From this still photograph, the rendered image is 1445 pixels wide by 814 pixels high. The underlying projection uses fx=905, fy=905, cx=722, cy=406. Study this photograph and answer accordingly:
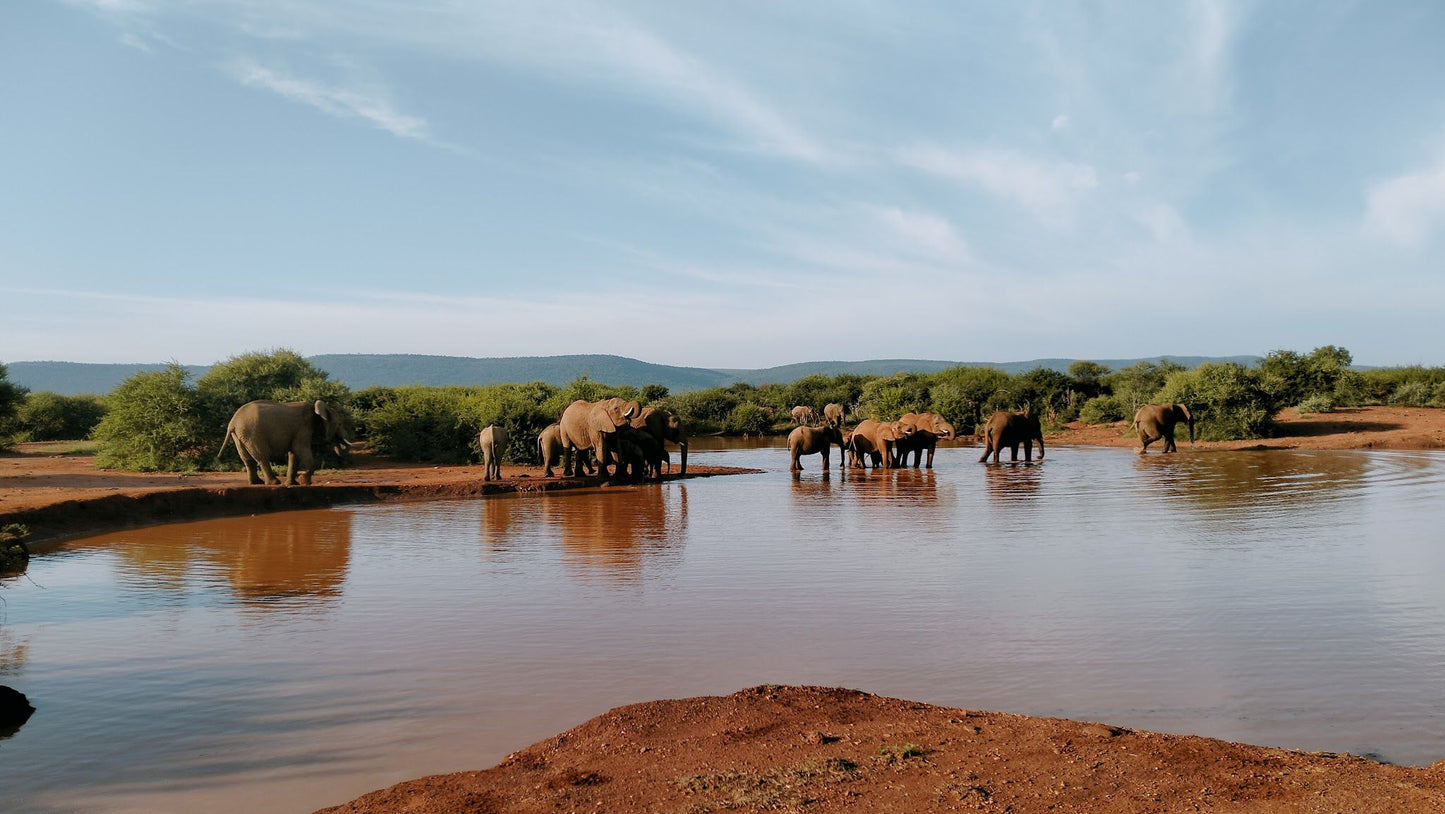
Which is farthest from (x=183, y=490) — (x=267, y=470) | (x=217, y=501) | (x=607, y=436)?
(x=607, y=436)

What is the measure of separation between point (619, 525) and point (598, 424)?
20.5ft

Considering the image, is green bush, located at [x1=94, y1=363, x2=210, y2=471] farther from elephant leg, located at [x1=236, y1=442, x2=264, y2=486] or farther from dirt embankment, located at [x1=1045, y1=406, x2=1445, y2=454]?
dirt embankment, located at [x1=1045, y1=406, x2=1445, y2=454]

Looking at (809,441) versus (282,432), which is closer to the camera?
(282,432)

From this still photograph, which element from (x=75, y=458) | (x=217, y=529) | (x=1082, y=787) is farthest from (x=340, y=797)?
(x=75, y=458)

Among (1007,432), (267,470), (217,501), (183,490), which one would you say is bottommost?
(217,501)

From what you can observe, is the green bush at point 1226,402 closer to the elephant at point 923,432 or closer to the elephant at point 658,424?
the elephant at point 923,432

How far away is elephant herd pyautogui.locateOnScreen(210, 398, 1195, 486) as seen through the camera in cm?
1669

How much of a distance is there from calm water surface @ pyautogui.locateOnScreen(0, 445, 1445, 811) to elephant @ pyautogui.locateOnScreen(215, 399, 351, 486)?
3372mm

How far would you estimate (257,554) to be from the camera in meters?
10.8

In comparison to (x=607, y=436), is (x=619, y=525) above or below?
below

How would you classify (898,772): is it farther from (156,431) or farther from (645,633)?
(156,431)

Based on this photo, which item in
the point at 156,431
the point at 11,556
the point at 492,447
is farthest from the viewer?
the point at 156,431

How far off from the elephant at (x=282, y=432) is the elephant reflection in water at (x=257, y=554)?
2392 mm

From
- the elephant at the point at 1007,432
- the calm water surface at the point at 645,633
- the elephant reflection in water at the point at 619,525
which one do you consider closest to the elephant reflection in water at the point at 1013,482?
the elephant at the point at 1007,432
